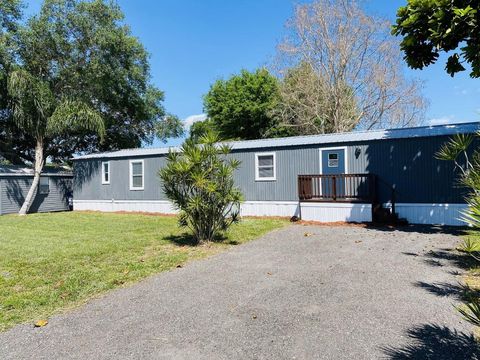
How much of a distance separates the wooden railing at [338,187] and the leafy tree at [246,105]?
14.4 metres

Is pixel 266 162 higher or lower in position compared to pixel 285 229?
higher

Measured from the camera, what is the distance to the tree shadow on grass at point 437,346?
2.93 metres

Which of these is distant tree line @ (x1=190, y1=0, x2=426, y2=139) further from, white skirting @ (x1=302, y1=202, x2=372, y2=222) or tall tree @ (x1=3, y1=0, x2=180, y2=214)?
white skirting @ (x1=302, y1=202, x2=372, y2=222)

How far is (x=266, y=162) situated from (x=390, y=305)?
1006 centimetres

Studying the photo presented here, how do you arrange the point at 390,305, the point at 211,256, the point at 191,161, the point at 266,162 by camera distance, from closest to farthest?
the point at 390,305 → the point at 211,256 → the point at 191,161 → the point at 266,162

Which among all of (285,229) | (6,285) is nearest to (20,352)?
(6,285)

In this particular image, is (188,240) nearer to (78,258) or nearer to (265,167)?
(78,258)

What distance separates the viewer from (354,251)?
726cm

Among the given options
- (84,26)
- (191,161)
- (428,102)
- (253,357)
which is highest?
(84,26)

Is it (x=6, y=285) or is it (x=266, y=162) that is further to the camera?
(x=266, y=162)

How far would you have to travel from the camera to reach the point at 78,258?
6.74m

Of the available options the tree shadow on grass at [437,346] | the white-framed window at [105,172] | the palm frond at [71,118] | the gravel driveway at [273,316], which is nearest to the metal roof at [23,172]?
the palm frond at [71,118]

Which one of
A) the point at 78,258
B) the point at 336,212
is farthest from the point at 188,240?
the point at 336,212

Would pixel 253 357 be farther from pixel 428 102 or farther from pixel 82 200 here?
pixel 428 102
